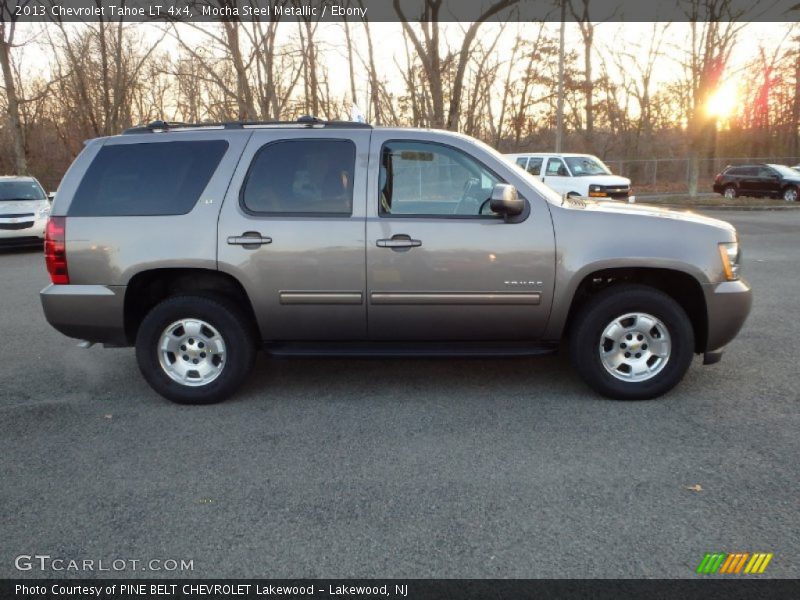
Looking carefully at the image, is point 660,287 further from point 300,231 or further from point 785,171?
point 785,171

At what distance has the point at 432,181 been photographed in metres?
4.30

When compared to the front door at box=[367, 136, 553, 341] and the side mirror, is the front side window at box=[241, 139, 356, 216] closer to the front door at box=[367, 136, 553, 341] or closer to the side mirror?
the front door at box=[367, 136, 553, 341]

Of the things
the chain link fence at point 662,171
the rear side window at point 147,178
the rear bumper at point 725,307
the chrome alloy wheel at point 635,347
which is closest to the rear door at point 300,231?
the rear side window at point 147,178

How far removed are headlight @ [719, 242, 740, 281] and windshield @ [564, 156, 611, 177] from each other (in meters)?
15.0

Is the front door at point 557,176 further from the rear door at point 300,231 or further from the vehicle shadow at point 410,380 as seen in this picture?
the rear door at point 300,231

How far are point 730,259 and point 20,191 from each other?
1452 cm

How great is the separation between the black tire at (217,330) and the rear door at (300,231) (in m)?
0.18

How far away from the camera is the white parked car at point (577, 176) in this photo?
1803 cm

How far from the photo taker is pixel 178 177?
13.9 ft

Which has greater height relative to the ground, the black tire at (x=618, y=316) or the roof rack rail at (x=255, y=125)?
the roof rack rail at (x=255, y=125)
